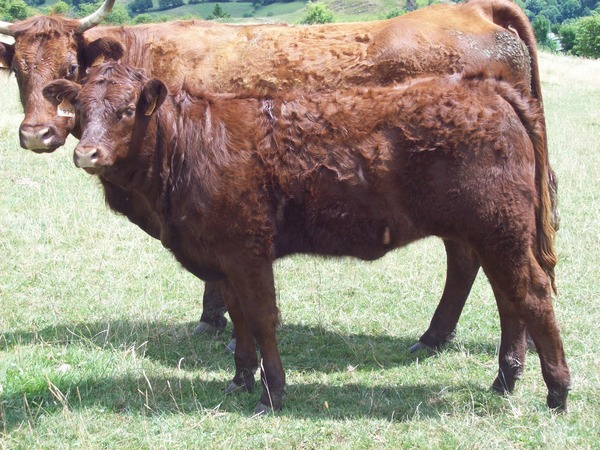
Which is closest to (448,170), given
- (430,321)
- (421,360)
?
(421,360)

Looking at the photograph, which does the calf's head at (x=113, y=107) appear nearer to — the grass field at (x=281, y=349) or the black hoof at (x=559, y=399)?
the grass field at (x=281, y=349)

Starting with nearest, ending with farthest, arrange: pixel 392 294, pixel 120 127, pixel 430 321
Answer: pixel 120 127
pixel 430 321
pixel 392 294

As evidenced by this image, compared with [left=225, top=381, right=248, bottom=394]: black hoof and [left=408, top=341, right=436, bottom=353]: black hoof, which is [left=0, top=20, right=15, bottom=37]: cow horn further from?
[left=408, top=341, right=436, bottom=353]: black hoof

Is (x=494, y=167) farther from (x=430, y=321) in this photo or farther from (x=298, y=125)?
(x=430, y=321)

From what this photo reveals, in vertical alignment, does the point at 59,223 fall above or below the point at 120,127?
below

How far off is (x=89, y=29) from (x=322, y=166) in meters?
3.33

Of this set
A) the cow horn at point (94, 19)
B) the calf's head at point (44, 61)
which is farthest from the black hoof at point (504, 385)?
the cow horn at point (94, 19)

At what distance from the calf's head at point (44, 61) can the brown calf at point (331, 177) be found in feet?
2.70

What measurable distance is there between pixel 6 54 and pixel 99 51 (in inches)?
32.5

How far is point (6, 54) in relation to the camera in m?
6.69

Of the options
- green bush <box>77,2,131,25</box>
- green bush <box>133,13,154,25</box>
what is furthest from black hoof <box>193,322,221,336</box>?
green bush <box>133,13,154,25</box>

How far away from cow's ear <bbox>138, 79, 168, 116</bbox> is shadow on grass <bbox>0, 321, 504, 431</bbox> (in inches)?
70.6

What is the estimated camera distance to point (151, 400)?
517 centimetres

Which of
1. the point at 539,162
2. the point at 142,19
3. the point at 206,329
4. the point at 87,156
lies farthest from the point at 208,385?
the point at 142,19
